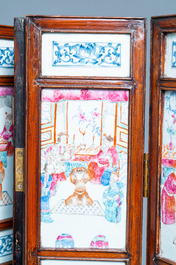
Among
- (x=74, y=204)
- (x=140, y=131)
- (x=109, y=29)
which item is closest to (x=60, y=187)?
(x=74, y=204)

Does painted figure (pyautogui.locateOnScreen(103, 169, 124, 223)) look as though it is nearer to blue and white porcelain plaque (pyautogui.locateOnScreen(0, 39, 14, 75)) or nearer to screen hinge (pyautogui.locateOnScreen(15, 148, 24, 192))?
screen hinge (pyautogui.locateOnScreen(15, 148, 24, 192))

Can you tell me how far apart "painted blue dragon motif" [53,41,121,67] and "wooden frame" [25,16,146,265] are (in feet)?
0.16

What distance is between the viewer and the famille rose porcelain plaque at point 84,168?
1940 mm

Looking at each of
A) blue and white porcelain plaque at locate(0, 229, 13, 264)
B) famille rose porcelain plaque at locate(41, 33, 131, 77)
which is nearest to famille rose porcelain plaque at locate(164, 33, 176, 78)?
famille rose porcelain plaque at locate(41, 33, 131, 77)

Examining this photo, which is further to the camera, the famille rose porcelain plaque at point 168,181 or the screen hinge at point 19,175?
the screen hinge at point 19,175

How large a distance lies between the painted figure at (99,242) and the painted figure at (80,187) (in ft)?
0.40

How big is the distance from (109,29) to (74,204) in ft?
2.00

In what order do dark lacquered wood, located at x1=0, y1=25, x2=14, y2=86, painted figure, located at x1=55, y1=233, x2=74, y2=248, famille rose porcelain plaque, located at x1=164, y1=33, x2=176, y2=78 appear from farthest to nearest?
dark lacquered wood, located at x1=0, y1=25, x2=14, y2=86 < painted figure, located at x1=55, y1=233, x2=74, y2=248 < famille rose porcelain plaque, located at x1=164, y1=33, x2=176, y2=78

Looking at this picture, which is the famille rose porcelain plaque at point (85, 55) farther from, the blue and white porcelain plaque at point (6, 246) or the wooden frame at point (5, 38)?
the blue and white porcelain plaque at point (6, 246)

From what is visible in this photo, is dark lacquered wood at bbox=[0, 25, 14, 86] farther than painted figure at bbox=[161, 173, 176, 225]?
Yes

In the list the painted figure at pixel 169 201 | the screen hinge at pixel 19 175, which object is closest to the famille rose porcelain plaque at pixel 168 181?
the painted figure at pixel 169 201

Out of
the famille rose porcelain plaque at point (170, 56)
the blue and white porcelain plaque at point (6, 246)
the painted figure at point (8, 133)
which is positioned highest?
the famille rose porcelain plaque at point (170, 56)

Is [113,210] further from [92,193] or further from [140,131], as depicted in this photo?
[140,131]

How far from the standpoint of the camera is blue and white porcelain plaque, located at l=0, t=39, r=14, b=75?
2.17 metres
